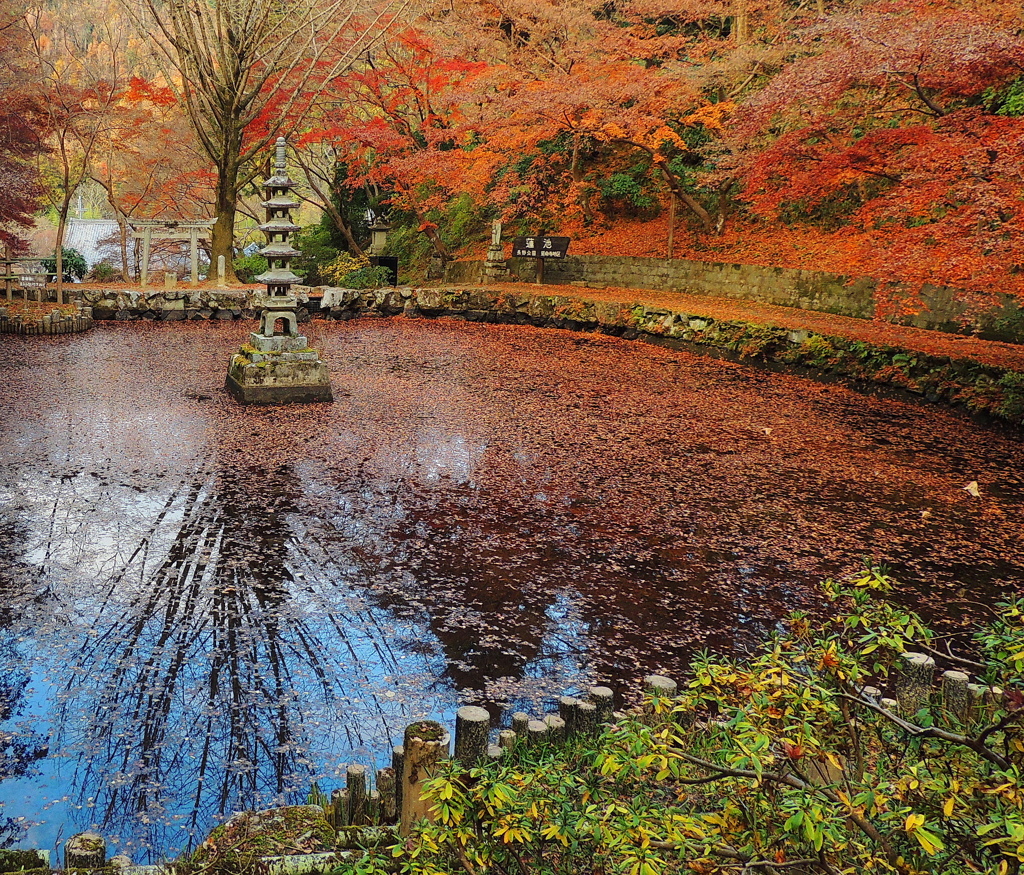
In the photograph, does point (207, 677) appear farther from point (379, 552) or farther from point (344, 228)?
point (344, 228)

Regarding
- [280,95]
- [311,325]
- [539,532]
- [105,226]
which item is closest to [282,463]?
[539,532]

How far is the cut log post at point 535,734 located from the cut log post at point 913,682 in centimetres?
137

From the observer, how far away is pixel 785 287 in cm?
1378

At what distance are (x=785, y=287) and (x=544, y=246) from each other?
15.1 ft

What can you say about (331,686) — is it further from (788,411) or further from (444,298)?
(444,298)

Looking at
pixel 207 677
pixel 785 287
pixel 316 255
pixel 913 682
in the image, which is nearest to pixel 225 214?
pixel 316 255

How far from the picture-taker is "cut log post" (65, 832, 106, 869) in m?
2.17

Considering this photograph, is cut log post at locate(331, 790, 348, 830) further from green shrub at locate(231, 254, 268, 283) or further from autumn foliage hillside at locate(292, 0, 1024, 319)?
green shrub at locate(231, 254, 268, 283)

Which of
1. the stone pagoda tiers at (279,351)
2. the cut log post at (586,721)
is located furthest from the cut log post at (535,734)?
the stone pagoda tiers at (279,351)

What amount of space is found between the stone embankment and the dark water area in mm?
557

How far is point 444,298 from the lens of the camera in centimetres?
1577

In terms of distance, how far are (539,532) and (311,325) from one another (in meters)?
9.97

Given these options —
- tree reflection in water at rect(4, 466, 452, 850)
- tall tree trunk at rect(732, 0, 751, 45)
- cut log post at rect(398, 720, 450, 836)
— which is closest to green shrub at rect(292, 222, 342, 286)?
tall tree trunk at rect(732, 0, 751, 45)

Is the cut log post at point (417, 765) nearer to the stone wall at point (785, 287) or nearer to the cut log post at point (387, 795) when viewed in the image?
the cut log post at point (387, 795)
